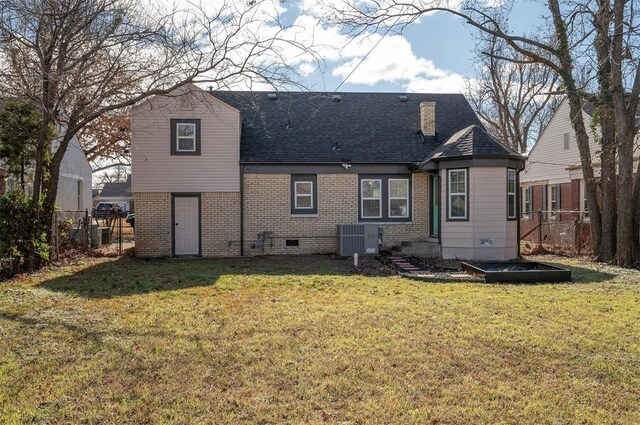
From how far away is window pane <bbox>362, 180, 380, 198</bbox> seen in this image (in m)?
17.7

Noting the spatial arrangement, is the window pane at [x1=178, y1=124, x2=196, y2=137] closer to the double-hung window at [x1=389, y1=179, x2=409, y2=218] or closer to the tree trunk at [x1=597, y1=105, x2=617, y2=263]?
the double-hung window at [x1=389, y1=179, x2=409, y2=218]

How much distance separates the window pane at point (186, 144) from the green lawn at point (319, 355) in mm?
7623

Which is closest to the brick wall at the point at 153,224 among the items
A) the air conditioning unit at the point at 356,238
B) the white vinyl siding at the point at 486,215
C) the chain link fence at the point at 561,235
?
the air conditioning unit at the point at 356,238

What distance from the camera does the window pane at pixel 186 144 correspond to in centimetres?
1681

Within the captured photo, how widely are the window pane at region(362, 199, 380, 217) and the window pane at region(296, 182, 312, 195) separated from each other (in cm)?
194

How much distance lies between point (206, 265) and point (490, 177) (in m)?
8.82

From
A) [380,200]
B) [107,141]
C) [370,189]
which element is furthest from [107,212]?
[380,200]

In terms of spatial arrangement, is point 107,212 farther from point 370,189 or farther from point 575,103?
point 575,103

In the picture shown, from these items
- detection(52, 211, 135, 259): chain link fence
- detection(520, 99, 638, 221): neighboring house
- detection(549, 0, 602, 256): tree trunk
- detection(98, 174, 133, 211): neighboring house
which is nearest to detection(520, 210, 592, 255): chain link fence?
detection(520, 99, 638, 221): neighboring house

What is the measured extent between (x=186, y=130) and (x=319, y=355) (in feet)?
42.0

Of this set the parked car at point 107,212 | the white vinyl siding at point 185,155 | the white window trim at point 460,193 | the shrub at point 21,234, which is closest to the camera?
the shrub at point 21,234

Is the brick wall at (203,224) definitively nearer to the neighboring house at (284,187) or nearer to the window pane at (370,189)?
the neighboring house at (284,187)

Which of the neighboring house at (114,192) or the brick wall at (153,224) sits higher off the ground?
the neighboring house at (114,192)

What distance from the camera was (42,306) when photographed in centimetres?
830
